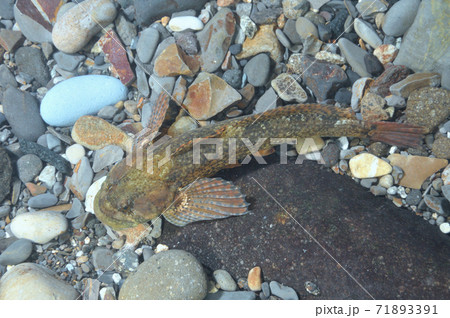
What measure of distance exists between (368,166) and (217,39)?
8.98 ft

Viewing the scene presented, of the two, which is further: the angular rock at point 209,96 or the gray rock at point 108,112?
the gray rock at point 108,112

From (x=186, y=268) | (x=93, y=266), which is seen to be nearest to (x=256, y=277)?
(x=186, y=268)

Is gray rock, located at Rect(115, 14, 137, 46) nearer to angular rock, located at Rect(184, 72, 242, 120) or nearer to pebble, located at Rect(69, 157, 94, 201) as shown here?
angular rock, located at Rect(184, 72, 242, 120)

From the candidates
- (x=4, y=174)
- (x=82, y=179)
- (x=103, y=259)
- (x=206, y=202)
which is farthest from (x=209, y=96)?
(x=4, y=174)

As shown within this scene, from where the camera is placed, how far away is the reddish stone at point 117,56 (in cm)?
537

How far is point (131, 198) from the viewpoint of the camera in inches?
169

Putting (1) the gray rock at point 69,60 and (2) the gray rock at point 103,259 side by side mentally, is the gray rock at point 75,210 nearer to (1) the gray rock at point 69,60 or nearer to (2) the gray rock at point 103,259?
(2) the gray rock at point 103,259

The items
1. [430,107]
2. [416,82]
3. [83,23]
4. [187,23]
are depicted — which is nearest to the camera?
[430,107]

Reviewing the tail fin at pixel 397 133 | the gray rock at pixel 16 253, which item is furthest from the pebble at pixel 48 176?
the tail fin at pixel 397 133

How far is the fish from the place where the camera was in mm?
4293

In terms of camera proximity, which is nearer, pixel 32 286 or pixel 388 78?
pixel 32 286

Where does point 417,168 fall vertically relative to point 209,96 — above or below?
below

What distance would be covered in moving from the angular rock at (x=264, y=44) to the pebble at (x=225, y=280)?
307 cm

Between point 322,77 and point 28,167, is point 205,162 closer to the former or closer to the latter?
point 322,77
